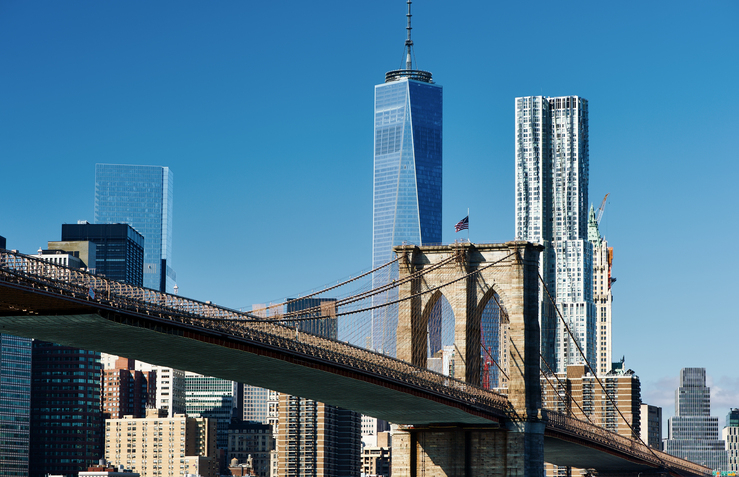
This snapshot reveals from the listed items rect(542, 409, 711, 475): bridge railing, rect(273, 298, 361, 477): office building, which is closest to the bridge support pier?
rect(542, 409, 711, 475): bridge railing

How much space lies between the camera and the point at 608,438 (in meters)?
119

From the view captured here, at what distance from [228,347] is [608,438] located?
58.7m

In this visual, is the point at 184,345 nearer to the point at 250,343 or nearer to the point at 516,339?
the point at 250,343

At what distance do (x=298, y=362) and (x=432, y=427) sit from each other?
22.3 meters

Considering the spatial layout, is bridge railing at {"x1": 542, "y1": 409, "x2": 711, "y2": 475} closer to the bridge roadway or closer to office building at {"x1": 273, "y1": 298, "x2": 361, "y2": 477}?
the bridge roadway

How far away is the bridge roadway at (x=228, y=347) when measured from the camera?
59.1 meters

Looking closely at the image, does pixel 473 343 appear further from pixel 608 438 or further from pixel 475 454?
pixel 608 438

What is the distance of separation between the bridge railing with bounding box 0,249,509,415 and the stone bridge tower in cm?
212

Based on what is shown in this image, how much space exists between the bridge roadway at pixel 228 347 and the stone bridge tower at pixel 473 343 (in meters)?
1.11

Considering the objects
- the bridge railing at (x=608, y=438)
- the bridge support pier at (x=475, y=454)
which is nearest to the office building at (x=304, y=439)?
the bridge railing at (x=608, y=438)

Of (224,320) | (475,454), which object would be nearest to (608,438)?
(475,454)

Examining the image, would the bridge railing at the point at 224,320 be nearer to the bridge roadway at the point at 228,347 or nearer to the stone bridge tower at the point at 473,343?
the bridge roadway at the point at 228,347

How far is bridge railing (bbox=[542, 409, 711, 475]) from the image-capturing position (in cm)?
10247

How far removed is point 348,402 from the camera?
289 ft
